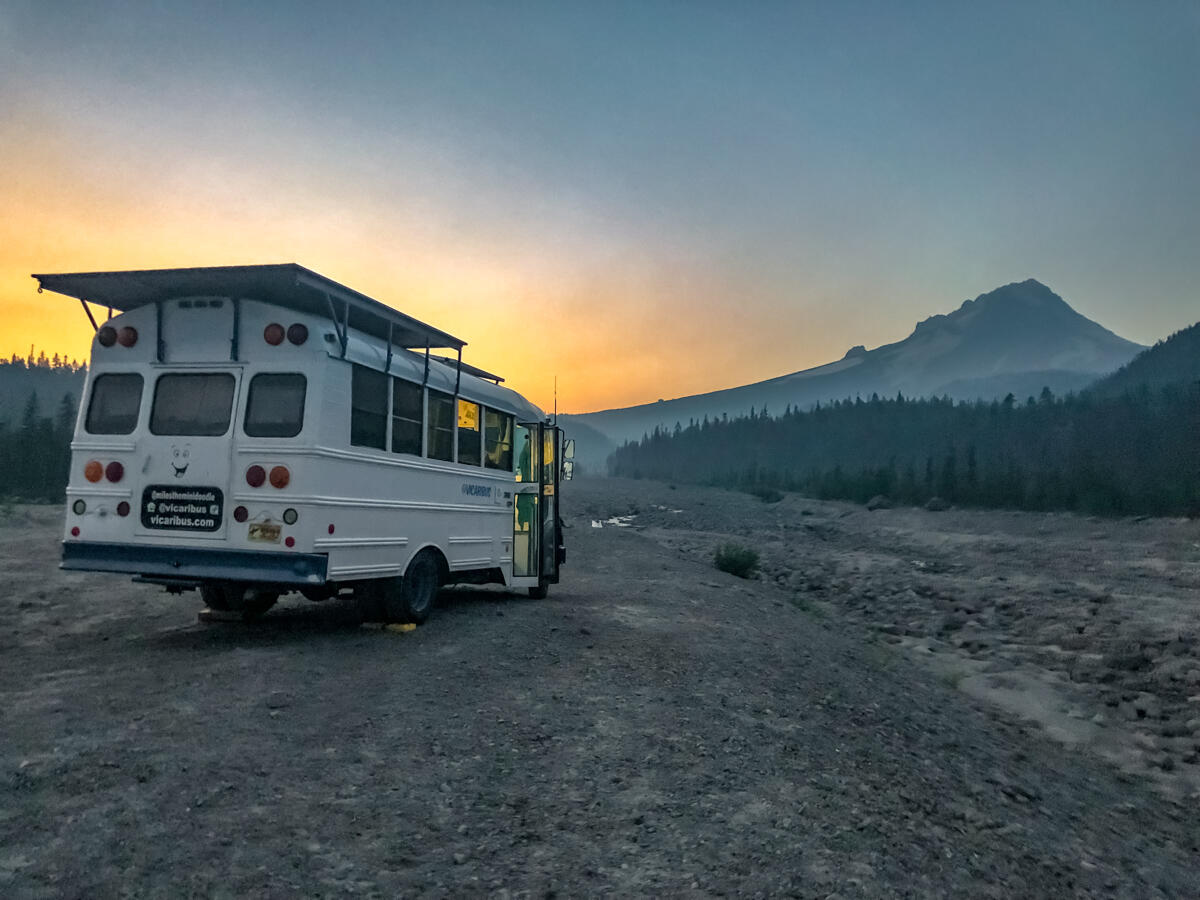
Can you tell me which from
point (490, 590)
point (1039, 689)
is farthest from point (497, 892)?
point (1039, 689)

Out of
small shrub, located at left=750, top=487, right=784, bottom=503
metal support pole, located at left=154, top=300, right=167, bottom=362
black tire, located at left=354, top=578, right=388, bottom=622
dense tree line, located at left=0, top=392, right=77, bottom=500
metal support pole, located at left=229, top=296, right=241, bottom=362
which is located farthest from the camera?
small shrub, located at left=750, top=487, right=784, bottom=503

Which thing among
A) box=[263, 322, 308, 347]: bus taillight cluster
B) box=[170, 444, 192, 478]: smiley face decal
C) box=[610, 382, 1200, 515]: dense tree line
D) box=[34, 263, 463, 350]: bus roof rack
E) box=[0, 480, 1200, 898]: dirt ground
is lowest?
box=[0, 480, 1200, 898]: dirt ground

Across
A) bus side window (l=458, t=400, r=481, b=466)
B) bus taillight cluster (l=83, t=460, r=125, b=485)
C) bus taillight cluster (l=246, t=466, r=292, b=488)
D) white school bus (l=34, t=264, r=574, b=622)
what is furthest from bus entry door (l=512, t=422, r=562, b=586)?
bus taillight cluster (l=83, t=460, r=125, b=485)

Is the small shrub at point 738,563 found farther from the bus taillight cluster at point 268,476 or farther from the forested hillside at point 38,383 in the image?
the forested hillside at point 38,383

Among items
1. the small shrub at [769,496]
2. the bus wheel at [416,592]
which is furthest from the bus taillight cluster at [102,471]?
the small shrub at [769,496]

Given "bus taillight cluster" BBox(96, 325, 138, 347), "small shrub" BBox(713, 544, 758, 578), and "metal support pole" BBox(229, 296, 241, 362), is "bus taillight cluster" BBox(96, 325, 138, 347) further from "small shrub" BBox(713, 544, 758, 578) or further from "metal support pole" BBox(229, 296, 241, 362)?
"small shrub" BBox(713, 544, 758, 578)

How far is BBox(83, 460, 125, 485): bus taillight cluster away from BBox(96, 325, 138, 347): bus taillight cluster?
1.26 meters

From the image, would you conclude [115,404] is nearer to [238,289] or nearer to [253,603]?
[238,289]

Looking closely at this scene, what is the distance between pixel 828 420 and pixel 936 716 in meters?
114

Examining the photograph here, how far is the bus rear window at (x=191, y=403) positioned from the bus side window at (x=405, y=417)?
1690 mm

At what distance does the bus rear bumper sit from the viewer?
7.13 metres

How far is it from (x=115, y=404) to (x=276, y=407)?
1888 millimetres

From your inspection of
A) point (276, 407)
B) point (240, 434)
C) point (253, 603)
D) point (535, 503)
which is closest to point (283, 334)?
point (276, 407)

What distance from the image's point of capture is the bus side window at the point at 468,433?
9969 mm
